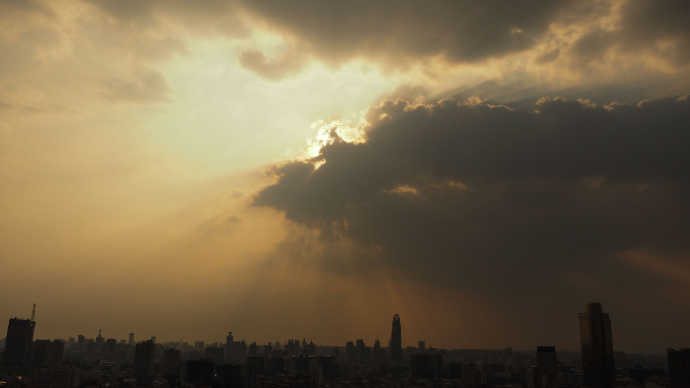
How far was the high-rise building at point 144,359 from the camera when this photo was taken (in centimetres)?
9269

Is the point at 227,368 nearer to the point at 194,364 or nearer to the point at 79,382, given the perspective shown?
the point at 194,364

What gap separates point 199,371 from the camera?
8144cm

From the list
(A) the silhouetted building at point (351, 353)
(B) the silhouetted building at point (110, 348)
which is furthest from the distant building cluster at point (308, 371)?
(B) the silhouetted building at point (110, 348)

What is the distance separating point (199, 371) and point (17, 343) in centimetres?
5177

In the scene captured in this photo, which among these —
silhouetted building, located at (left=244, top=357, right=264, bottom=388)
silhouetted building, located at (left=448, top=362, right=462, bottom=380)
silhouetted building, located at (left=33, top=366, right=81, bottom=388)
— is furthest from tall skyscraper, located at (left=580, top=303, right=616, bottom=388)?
silhouetted building, located at (left=33, top=366, right=81, bottom=388)

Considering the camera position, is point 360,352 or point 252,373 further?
point 360,352

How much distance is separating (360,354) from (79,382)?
103490mm

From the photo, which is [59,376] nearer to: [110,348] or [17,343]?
[17,343]

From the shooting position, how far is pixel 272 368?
101875 millimetres

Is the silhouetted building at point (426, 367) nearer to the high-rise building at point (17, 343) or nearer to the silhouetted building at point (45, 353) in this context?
the silhouetted building at point (45, 353)

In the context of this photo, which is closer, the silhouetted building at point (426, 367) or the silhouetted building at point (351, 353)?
the silhouetted building at point (426, 367)

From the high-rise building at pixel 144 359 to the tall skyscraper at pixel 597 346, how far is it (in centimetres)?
7554

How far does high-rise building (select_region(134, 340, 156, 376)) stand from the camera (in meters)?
92.7

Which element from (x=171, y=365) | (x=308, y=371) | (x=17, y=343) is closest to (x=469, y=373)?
(x=308, y=371)
